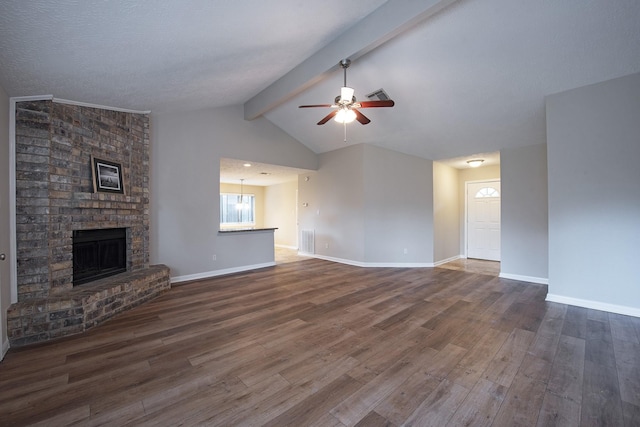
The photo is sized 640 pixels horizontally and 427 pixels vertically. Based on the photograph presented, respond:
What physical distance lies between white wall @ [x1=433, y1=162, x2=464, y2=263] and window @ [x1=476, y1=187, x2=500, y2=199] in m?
0.50

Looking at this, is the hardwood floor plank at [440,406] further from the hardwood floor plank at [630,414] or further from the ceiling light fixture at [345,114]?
the ceiling light fixture at [345,114]

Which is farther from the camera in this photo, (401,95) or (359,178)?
(359,178)

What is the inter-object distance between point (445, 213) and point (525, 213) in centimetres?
192

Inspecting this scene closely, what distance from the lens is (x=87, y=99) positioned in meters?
3.21

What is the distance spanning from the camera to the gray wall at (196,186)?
14.9 ft

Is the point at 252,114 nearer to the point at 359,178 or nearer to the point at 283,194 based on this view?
the point at 359,178

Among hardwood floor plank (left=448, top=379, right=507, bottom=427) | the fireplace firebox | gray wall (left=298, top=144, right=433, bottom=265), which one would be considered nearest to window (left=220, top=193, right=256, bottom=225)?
gray wall (left=298, top=144, right=433, bottom=265)

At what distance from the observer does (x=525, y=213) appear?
193 inches

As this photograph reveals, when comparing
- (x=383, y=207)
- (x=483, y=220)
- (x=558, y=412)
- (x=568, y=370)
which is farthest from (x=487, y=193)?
(x=558, y=412)

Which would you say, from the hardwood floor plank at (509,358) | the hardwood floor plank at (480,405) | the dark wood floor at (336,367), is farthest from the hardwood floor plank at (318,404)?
the hardwood floor plank at (509,358)

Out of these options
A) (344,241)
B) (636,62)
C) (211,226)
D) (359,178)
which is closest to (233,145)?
(211,226)

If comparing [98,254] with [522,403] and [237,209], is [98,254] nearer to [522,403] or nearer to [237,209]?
[522,403]

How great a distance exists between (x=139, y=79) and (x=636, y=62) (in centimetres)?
558

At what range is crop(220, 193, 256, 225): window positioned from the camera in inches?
392
